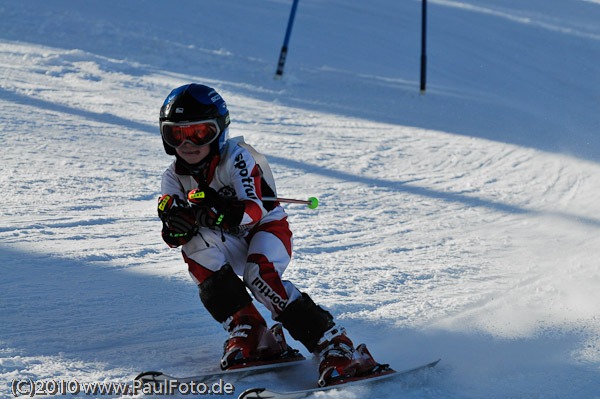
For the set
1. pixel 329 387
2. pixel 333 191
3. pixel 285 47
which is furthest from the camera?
pixel 285 47

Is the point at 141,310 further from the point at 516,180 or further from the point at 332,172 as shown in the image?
the point at 516,180

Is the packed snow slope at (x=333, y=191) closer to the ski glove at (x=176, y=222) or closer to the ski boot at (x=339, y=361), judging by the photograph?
the ski boot at (x=339, y=361)

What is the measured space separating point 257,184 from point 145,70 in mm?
7654

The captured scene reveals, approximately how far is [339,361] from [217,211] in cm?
81

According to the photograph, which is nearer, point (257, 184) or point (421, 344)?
point (257, 184)

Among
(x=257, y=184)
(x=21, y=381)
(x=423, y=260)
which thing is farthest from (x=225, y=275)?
(x=423, y=260)

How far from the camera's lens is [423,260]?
4.89 m

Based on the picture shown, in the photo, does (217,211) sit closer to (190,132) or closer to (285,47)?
(190,132)

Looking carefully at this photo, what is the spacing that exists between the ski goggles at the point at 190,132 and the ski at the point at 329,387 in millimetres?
1084

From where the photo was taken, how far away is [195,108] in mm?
3092

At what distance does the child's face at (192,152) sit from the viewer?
10.3ft

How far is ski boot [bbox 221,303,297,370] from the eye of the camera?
3.07m

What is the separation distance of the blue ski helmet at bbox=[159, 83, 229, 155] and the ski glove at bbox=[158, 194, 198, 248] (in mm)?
296

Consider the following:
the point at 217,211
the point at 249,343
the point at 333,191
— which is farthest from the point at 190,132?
the point at 333,191
